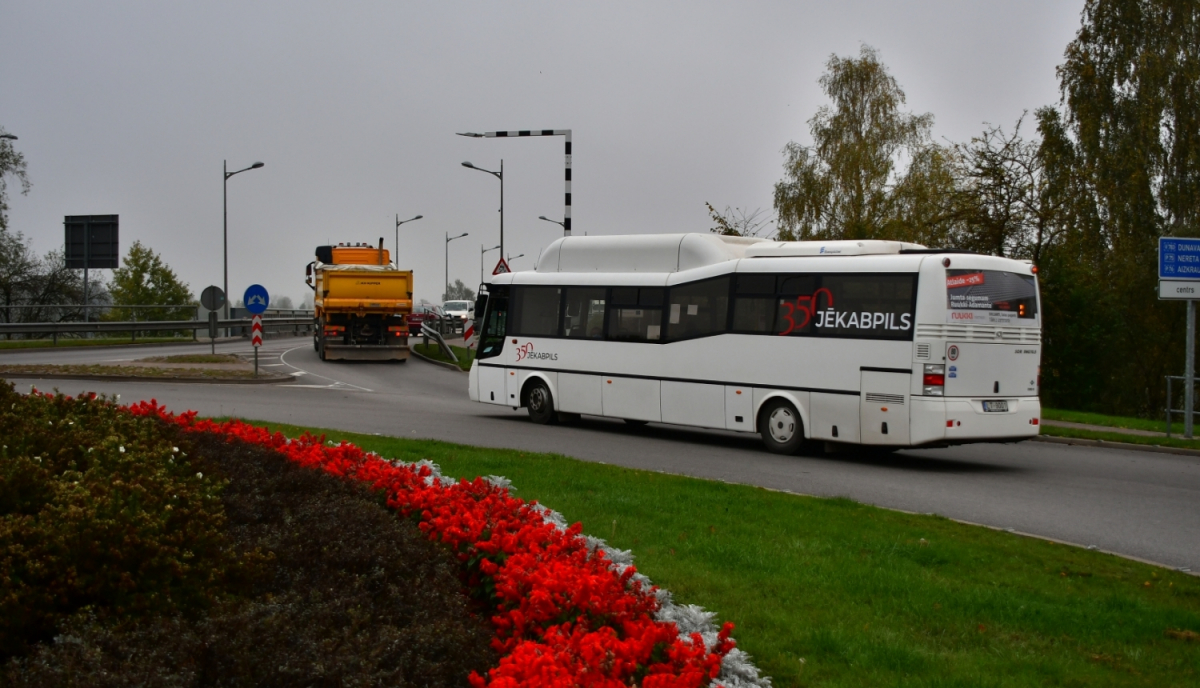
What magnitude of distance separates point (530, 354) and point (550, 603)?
15467 mm

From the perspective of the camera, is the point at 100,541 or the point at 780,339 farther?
the point at 780,339

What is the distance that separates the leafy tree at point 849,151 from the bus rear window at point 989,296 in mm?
30592

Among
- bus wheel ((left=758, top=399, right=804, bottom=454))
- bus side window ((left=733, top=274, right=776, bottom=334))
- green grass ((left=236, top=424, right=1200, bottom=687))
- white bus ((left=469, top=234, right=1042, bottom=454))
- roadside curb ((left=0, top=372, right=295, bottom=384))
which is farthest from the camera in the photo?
roadside curb ((left=0, top=372, right=295, bottom=384))

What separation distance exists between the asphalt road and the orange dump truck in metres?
10.6

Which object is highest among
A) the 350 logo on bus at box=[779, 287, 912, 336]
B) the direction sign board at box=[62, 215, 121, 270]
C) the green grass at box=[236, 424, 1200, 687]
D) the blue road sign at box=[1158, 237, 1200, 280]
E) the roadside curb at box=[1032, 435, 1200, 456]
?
the direction sign board at box=[62, 215, 121, 270]

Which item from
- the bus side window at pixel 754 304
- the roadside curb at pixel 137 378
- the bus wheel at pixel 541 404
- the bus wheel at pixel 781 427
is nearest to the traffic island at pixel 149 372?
the roadside curb at pixel 137 378

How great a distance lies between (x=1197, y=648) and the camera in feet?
19.4

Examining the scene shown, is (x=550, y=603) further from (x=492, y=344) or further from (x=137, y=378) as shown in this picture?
(x=137, y=378)

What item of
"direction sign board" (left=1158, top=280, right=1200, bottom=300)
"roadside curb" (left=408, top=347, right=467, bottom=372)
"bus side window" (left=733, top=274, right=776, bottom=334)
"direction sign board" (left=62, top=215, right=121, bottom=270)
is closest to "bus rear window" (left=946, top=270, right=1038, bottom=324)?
"bus side window" (left=733, top=274, right=776, bottom=334)

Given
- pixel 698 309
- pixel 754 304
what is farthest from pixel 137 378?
pixel 754 304

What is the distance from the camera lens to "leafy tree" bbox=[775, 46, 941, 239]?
47719 millimetres

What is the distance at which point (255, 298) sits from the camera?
3219 centimetres

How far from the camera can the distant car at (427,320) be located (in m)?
51.8

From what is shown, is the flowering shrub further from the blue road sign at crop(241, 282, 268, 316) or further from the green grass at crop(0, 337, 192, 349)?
the green grass at crop(0, 337, 192, 349)
